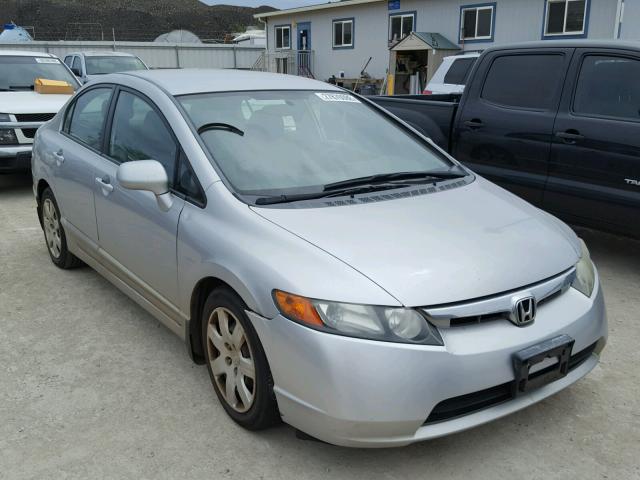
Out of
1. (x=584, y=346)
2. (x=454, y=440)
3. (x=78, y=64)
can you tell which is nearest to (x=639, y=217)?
(x=584, y=346)

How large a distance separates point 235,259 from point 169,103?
3.76 feet

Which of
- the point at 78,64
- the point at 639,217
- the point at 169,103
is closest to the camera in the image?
the point at 169,103

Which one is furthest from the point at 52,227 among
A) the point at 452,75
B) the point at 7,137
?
the point at 452,75

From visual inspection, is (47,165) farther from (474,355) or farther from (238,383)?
(474,355)

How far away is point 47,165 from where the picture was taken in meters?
4.66

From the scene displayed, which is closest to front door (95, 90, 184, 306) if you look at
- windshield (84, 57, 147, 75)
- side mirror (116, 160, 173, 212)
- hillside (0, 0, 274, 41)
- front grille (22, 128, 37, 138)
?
side mirror (116, 160, 173, 212)

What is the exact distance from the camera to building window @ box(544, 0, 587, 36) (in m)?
17.6

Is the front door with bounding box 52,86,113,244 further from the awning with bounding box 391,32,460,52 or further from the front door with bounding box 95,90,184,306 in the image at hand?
the awning with bounding box 391,32,460,52

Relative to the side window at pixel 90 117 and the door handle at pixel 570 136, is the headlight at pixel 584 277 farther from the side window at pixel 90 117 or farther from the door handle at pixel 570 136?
the side window at pixel 90 117

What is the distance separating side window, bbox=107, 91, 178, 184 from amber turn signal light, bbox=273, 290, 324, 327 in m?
1.14

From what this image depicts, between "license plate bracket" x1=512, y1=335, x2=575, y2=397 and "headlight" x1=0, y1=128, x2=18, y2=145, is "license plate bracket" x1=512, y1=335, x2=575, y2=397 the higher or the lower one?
the lower one

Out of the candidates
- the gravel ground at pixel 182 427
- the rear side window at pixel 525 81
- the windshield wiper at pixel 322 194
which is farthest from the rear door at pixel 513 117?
the windshield wiper at pixel 322 194

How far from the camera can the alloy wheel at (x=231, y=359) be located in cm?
266

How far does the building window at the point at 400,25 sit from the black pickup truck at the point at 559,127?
59.9 ft
